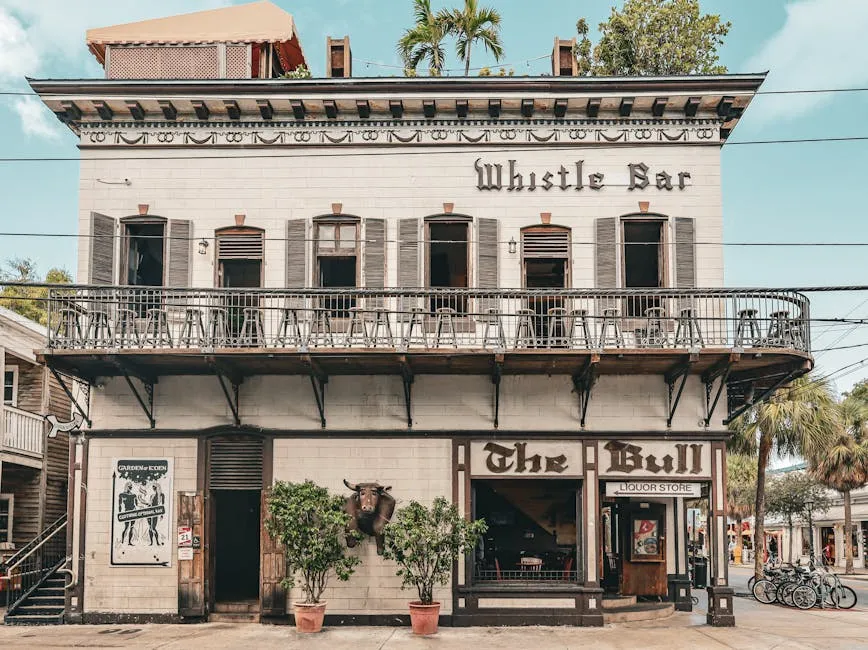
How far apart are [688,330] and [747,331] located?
107cm

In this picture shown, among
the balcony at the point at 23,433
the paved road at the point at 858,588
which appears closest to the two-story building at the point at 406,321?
the balcony at the point at 23,433

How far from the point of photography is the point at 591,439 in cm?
1814

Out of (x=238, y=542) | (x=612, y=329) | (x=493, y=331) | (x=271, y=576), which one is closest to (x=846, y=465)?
(x=612, y=329)

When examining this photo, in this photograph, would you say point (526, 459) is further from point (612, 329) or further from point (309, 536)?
point (309, 536)

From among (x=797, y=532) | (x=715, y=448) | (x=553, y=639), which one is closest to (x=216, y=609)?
(x=553, y=639)

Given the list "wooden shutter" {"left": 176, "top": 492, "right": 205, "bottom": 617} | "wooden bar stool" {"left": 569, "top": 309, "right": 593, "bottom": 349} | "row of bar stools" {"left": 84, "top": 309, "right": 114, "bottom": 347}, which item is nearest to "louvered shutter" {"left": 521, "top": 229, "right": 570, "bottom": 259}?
"wooden bar stool" {"left": 569, "top": 309, "right": 593, "bottom": 349}

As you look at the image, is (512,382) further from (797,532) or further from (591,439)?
(797,532)

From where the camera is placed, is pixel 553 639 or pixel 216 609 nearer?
pixel 553 639

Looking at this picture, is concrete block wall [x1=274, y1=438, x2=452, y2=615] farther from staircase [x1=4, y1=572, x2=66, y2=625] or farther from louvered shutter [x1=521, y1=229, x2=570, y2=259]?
staircase [x1=4, y1=572, x2=66, y2=625]

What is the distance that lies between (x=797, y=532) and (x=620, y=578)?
159 feet

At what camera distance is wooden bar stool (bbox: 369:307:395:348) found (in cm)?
1748

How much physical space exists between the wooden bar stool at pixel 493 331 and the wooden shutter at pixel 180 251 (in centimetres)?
575

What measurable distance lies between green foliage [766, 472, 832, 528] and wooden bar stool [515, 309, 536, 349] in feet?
129

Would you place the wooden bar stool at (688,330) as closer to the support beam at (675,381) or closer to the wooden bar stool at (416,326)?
the support beam at (675,381)
